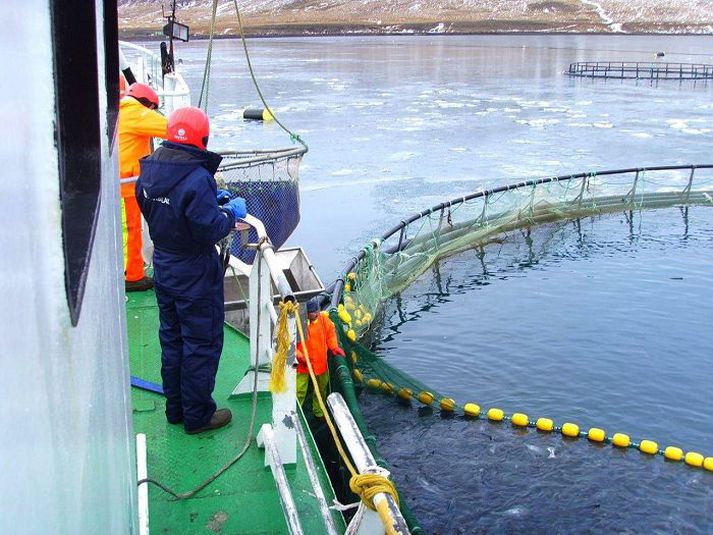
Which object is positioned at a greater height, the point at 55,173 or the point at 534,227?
the point at 55,173

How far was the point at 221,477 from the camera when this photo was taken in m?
4.16

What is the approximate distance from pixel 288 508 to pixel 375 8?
164m

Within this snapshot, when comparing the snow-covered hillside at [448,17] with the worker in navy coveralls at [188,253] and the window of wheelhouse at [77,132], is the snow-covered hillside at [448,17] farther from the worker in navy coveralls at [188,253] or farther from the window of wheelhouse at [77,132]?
the window of wheelhouse at [77,132]

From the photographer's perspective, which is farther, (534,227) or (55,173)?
(534,227)

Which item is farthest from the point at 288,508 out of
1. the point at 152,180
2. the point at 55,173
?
the point at 55,173

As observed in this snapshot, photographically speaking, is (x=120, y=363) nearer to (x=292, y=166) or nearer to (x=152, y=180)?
(x=152, y=180)

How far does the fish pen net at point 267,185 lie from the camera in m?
9.68

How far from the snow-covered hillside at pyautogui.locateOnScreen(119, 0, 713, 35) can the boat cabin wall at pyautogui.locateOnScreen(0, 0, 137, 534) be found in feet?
400

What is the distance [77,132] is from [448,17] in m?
150

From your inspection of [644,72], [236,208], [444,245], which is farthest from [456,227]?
[644,72]

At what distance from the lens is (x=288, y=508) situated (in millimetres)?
3334

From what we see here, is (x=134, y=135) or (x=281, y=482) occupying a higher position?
(x=134, y=135)

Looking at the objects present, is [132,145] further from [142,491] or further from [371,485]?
[371,485]

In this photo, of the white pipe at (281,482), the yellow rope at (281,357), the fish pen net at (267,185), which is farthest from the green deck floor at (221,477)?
the fish pen net at (267,185)
